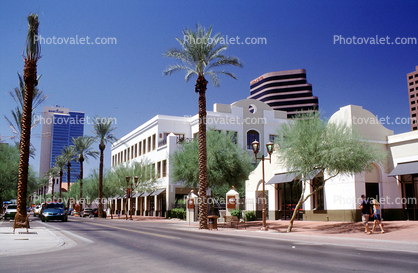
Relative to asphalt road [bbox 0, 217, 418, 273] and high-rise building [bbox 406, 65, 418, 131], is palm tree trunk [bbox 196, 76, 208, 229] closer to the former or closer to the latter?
asphalt road [bbox 0, 217, 418, 273]

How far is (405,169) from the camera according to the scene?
24.7 metres

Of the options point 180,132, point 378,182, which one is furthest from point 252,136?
point 378,182

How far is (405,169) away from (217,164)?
580 inches

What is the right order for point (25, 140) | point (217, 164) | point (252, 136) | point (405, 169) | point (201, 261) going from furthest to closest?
point (252, 136), point (217, 164), point (405, 169), point (25, 140), point (201, 261)

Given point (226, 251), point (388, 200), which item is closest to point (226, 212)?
point (388, 200)

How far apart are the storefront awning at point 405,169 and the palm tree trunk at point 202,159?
41.0 feet

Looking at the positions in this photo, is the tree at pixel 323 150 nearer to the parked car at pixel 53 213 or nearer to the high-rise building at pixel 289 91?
the parked car at pixel 53 213

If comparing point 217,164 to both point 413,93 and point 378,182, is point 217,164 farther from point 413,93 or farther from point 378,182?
point 413,93

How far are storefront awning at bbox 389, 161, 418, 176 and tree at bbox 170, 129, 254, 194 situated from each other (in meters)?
12.8

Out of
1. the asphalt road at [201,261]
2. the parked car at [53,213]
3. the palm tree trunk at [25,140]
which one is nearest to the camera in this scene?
the asphalt road at [201,261]

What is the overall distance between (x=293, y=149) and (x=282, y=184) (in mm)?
11097

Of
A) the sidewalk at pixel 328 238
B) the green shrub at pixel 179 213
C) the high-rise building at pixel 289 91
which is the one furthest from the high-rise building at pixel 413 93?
the sidewalk at pixel 328 238

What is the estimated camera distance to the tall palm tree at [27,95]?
22.6 meters

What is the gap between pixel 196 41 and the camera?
27.7 metres
